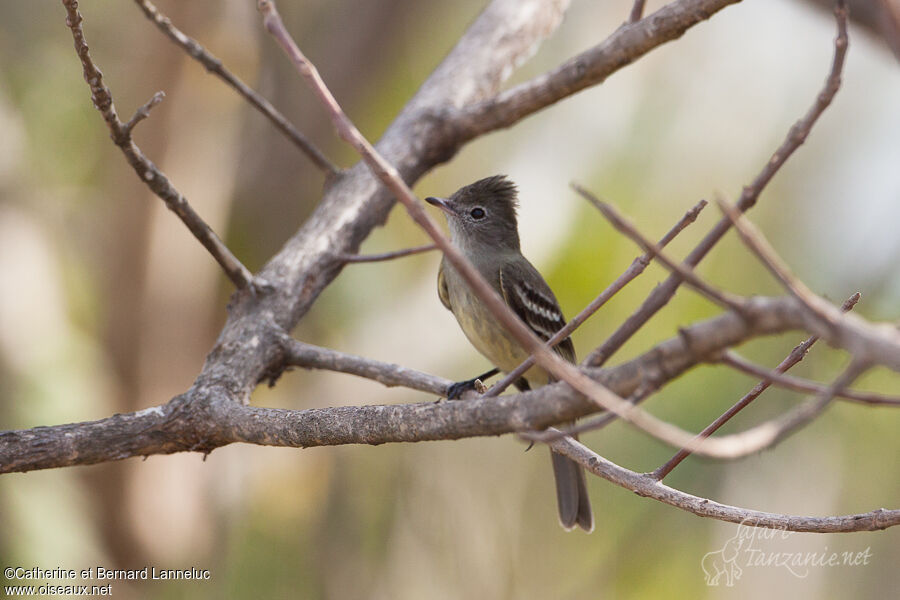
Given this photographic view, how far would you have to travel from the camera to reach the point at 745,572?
732 cm

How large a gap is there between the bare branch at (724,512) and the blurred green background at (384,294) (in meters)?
4.18

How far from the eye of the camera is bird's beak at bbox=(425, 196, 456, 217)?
4746mm

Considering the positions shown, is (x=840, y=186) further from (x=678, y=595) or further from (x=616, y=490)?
(x=678, y=595)

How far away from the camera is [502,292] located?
4.45 metres

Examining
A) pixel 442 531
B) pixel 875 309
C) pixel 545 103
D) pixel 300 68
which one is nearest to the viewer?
pixel 300 68

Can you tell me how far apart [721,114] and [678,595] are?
197 inches

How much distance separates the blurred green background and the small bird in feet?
8.02

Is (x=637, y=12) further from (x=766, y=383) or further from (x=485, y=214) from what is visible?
(x=766, y=383)

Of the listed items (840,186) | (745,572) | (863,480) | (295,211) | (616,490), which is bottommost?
(745,572)

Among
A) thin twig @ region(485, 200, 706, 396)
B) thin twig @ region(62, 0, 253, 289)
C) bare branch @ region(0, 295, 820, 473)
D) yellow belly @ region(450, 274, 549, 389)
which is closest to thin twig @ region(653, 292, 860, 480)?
thin twig @ region(485, 200, 706, 396)

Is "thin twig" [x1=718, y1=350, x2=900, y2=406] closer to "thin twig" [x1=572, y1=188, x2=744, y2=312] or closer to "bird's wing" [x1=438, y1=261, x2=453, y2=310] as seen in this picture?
"thin twig" [x1=572, y1=188, x2=744, y2=312]

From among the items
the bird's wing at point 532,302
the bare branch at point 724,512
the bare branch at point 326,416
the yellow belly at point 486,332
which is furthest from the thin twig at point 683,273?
the bird's wing at point 532,302

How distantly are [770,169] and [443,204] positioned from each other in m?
3.40

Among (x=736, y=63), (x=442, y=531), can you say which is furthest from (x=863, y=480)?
(x=736, y=63)
